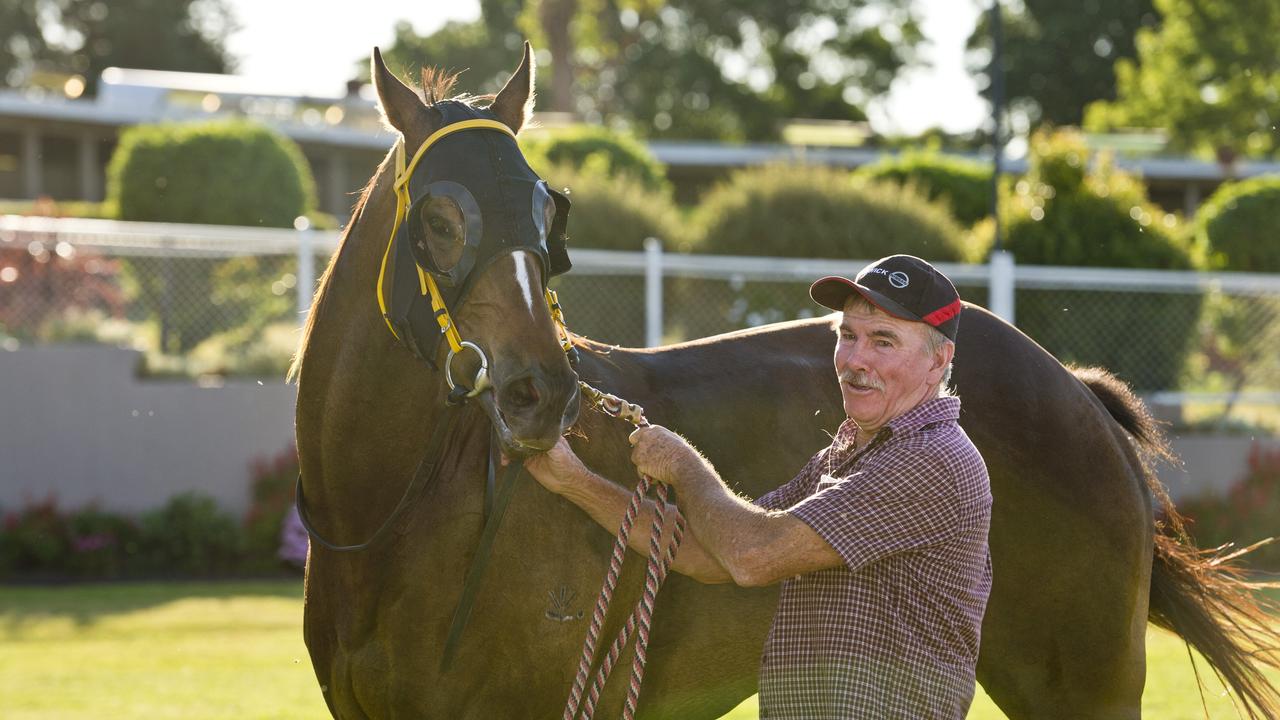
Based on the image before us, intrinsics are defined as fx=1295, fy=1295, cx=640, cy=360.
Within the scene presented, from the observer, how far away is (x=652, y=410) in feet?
11.4

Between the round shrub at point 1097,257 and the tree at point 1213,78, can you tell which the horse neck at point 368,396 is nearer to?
the round shrub at point 1097,257

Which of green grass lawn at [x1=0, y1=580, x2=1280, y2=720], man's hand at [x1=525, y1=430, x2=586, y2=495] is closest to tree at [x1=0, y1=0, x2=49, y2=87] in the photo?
green grass lawn at [x1=0, y1=580, x2=1280, y2=720]

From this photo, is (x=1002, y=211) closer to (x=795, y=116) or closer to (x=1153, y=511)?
(x=1153, y=511)

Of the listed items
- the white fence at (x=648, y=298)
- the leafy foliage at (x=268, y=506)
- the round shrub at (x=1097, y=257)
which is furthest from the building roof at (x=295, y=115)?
the leafy foliage at (x=268, y=506)

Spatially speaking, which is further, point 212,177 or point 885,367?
point 212,177

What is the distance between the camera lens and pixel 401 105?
2.94 metres

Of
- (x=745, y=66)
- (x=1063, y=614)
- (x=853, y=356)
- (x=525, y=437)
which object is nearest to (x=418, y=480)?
(x=525, y=437)

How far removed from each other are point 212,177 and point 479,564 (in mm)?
12865

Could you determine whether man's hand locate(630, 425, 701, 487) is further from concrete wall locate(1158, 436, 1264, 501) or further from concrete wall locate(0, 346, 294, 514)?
concrete wall locate(1158, 436, 1264, 501)

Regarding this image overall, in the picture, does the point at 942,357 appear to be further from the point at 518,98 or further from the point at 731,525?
the point at 518,98

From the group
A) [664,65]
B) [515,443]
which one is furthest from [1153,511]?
[664,65]

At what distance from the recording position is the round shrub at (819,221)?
1196cm

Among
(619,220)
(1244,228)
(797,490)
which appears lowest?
(619,220)

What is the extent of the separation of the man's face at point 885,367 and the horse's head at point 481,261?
0.57 metres
